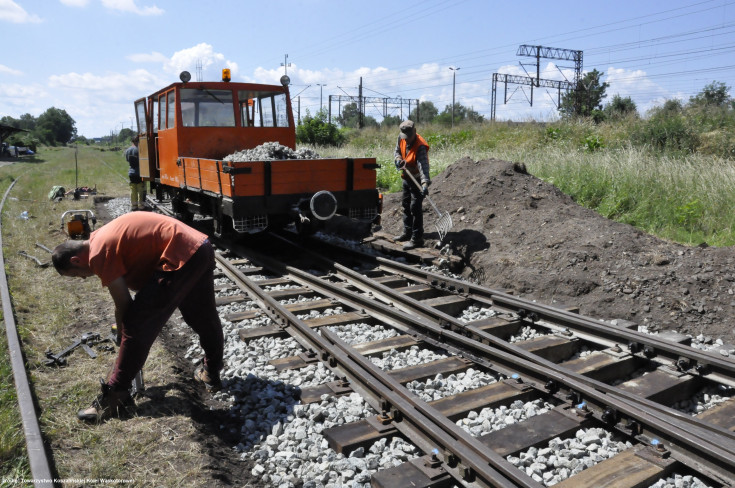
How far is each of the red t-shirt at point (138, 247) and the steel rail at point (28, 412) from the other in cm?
98

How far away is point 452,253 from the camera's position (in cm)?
806

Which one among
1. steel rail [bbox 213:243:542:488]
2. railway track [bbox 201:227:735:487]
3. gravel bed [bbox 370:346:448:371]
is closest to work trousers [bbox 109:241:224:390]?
A: railway track [bbox 201:227:735:487]

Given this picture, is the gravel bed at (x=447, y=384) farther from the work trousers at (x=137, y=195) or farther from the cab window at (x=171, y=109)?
the work trousers at (x=137, y=195)

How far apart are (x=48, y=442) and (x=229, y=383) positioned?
1.28m

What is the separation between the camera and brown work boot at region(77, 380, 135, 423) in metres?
3.64

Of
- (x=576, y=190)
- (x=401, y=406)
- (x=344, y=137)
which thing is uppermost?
(x=344, y=137)

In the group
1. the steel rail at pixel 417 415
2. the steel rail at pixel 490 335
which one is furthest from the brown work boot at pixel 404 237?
the steel rail at pixel 417 415

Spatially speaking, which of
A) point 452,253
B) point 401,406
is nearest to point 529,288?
point 452,253

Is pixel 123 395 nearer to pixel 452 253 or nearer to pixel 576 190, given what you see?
pixel 452 253

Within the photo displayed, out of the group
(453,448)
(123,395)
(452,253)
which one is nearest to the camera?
(453,448)

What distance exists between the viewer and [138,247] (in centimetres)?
354

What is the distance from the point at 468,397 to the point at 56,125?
13862 centimetres

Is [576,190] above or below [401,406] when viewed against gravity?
above

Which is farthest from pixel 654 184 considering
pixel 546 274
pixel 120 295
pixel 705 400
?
pixel 120 295
